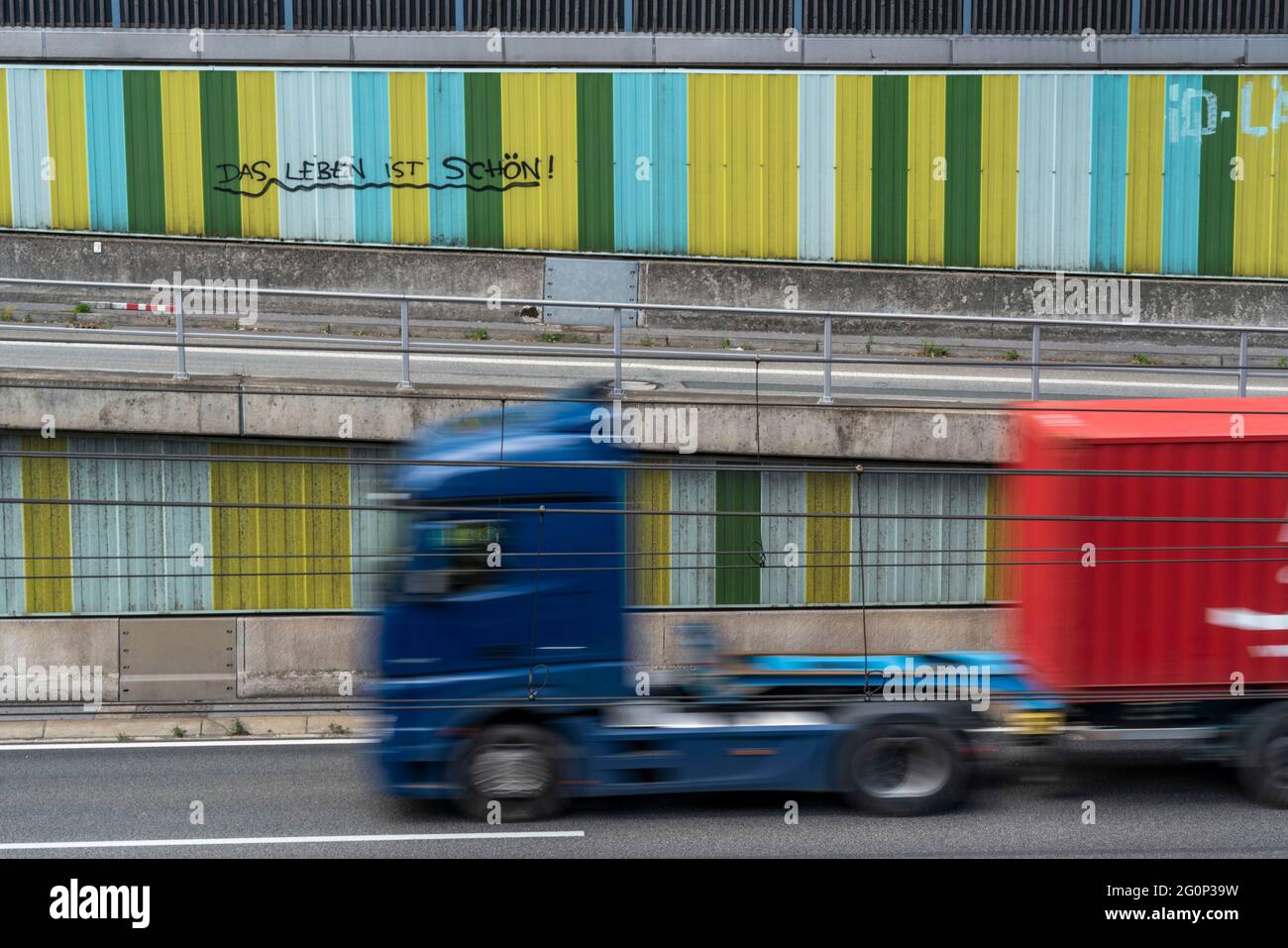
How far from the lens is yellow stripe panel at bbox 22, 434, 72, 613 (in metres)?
13.3

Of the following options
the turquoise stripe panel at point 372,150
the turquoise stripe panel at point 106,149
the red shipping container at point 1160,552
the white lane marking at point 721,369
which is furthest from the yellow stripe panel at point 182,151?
the red shipping container at point 1160,552

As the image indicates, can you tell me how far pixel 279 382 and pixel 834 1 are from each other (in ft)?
43.2

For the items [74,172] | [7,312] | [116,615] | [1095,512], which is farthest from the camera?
[74,172]

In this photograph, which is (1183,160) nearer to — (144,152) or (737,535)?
(737,535)

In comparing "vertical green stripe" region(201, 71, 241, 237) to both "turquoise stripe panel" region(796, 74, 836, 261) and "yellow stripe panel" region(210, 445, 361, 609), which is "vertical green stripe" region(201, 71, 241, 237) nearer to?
"turquoise stripe panel" region(796, 74, 836, 261)

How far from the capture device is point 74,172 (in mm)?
21828

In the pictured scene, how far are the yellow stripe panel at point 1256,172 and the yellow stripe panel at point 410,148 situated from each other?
13769mm

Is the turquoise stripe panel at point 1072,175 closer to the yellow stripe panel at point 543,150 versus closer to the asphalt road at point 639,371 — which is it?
the asphalt road at point 639,371

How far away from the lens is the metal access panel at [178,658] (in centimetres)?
1324

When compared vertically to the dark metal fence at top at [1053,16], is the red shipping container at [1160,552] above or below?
below

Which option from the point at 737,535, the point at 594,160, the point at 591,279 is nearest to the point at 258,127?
the point at 594,160

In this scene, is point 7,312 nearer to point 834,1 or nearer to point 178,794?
point 178,794

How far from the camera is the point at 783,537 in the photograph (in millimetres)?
14039

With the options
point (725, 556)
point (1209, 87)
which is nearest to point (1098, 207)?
point (1209, 87)
